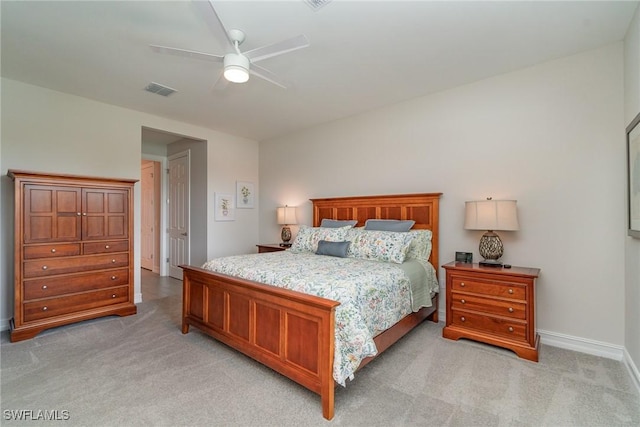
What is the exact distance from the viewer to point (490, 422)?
1.78m

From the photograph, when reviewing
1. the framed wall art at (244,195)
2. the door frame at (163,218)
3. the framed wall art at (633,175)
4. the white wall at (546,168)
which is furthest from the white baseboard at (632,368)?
the door frame at (163,218)

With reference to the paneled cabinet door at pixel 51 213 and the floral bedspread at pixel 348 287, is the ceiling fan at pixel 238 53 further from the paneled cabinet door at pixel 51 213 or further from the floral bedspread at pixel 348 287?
the paneled cabinet door at pixel 51 213

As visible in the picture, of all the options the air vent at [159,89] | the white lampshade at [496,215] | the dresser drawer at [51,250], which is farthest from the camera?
the air vent at [159,89]

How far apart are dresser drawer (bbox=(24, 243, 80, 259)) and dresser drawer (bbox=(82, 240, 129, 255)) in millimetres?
81

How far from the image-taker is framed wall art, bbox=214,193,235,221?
520cm

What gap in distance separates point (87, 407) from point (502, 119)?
14.1 ft

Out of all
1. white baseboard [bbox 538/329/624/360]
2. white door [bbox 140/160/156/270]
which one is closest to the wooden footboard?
white baseboard [bbox 538/329/624/360]

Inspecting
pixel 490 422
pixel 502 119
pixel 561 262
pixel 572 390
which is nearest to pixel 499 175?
pixel 502 119

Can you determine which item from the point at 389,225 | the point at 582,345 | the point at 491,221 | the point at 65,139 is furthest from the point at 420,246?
the point at 65,139

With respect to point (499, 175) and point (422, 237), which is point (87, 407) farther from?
point (499, 175)

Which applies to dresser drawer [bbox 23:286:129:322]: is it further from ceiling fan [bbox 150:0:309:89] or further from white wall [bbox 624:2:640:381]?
white wall [bbox 624:2:640:381]

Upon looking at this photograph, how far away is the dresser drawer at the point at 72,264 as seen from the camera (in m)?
3.04

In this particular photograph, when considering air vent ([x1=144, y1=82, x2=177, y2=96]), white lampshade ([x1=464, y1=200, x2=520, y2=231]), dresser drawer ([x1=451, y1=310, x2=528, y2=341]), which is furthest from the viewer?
air vent ([x1=144, y1=82, x2=177, y2=96])

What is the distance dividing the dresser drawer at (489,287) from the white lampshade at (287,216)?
2.74 meters
